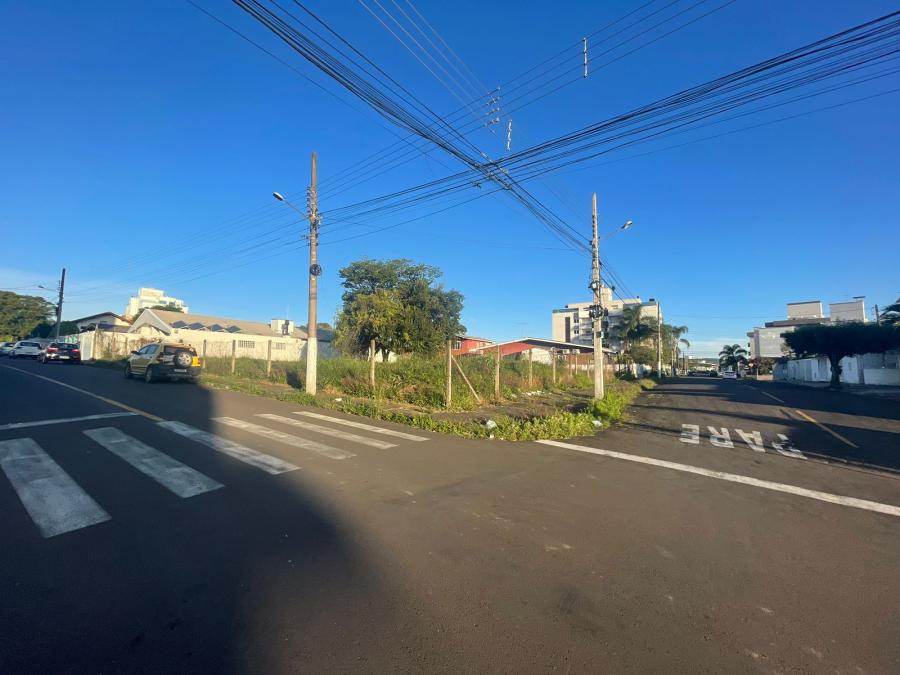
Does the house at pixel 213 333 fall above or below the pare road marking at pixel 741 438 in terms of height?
above

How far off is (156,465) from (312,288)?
1100cm

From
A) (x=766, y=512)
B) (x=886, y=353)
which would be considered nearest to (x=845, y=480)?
(x=766, y=512)

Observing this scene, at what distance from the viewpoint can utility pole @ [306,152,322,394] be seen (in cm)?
1548

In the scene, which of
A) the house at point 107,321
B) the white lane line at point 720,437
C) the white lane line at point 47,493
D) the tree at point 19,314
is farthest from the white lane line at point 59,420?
the tree at point 19,314

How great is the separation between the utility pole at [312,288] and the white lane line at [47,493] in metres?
9.05

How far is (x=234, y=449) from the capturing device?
23.2 ft

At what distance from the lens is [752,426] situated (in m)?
12.2

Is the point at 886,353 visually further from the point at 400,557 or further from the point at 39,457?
the point at 39,457

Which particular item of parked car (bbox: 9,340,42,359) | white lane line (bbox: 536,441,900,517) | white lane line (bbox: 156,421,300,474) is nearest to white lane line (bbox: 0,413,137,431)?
white lane line (bbox: 156,421,300,474)

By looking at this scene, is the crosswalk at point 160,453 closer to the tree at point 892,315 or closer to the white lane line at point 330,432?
the white lane line at point 330,432

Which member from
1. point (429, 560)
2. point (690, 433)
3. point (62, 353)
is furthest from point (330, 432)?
point (62, 353)

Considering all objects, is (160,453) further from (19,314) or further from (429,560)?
(19,314)

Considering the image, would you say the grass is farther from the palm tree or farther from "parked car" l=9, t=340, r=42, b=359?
the palm tree

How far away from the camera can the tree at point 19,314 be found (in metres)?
56.0
